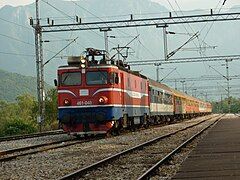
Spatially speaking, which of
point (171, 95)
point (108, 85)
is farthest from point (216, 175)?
point (171, 95)

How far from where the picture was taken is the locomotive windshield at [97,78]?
920 inches

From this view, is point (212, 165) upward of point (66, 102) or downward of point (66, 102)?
downward

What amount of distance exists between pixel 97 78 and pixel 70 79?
1.24 m

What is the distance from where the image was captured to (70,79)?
78.0 feet

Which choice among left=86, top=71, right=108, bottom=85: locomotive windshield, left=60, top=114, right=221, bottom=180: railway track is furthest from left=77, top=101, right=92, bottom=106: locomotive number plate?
left=60, top=114, right=221, bottom=180: railway track

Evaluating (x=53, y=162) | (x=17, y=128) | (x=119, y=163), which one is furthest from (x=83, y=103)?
(x=17, y=128)

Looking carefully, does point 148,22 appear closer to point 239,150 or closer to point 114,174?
point 239,150

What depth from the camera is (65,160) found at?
14531 mm

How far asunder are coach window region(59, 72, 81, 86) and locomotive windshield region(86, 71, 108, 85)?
45 centimetres

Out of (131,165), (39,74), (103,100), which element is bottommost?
(131,165)

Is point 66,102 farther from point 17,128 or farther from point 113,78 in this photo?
point 17,128

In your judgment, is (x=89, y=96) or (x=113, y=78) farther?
(x=113, y=78)

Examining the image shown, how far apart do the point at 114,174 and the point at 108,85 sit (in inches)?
469

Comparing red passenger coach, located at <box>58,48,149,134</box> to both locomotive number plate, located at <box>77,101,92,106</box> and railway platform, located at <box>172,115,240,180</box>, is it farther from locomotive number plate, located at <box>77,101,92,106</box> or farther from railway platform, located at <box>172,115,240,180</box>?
railway platform, located at <box>172,115,240,180</box>
